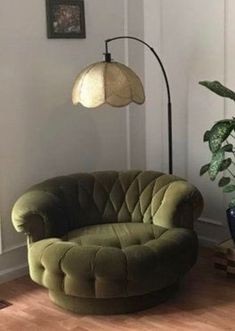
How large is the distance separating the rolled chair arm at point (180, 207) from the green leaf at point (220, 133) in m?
0.32

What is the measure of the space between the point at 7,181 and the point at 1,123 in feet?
1.25

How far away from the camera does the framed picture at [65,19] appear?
366 centimetres

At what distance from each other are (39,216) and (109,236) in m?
0.43

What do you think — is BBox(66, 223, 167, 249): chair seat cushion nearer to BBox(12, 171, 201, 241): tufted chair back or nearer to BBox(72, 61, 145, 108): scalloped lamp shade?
BBox(12, 171, 201, 241): tufted chair back

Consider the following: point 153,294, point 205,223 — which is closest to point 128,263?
point 153,294

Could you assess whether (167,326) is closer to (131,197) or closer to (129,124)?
(131,197)

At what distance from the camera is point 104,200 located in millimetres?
3623

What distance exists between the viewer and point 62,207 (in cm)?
343

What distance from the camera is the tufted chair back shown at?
10.9 feet

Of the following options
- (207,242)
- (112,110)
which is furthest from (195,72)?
(207,242)

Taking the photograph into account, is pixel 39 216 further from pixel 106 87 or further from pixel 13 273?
pixel 106 87

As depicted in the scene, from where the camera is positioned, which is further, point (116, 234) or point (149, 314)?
point (116, 234)

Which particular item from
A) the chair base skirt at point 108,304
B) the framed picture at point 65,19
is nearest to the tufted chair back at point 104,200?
the chair base skirt at point 108,304

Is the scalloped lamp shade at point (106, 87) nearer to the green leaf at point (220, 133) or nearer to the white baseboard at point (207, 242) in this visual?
the green leaf at point (220, 133)
